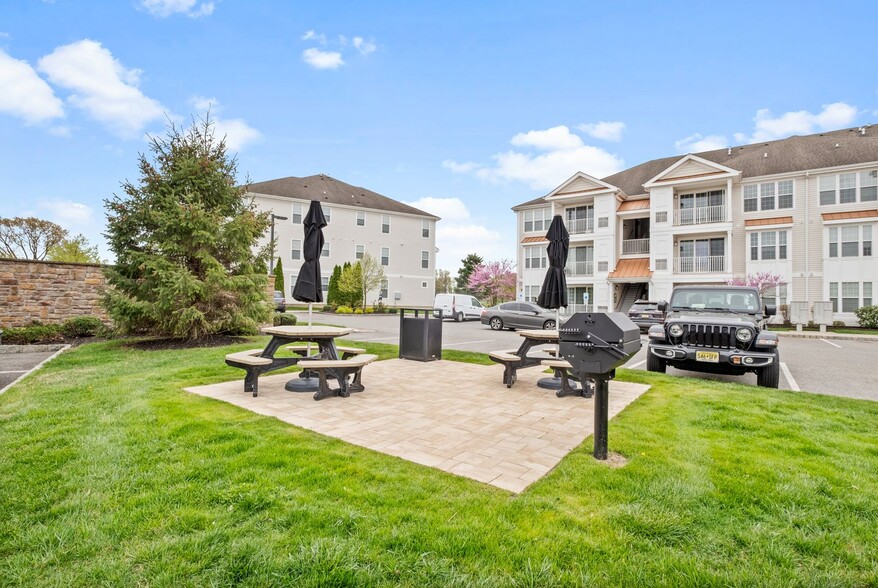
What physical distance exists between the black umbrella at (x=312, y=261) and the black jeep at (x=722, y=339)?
6.15m

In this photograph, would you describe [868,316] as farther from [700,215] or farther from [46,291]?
[46,291]

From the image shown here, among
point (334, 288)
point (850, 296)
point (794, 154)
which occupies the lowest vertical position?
point (850, 296)

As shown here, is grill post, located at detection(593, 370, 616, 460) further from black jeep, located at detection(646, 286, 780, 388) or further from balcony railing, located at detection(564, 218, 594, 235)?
balcony railing, located at detection(564, 218, 594, 235)

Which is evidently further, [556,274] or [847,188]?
[847,188]

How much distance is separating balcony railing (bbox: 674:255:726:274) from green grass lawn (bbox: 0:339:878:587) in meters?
24.7

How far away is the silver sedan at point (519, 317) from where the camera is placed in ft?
65.1

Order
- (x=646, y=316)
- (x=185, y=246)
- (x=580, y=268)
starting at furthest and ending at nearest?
(x=580, y=268) → (x=646, y=316) → (x=185, y=246)

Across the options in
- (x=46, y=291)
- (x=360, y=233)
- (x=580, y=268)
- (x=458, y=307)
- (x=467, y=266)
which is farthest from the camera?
(x=467, y=266)

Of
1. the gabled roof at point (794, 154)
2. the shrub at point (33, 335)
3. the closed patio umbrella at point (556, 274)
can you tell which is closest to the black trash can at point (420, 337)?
the closed patio umbrella at point (556, 274)

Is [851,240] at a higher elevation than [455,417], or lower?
higher

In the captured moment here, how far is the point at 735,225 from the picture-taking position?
85.6ft

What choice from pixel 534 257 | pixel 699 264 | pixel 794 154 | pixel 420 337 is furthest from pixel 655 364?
pixel 794 154

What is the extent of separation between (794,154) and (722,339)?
27061 millimetres

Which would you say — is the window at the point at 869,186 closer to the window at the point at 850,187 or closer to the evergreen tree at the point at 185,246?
the window at the point at 850,187
